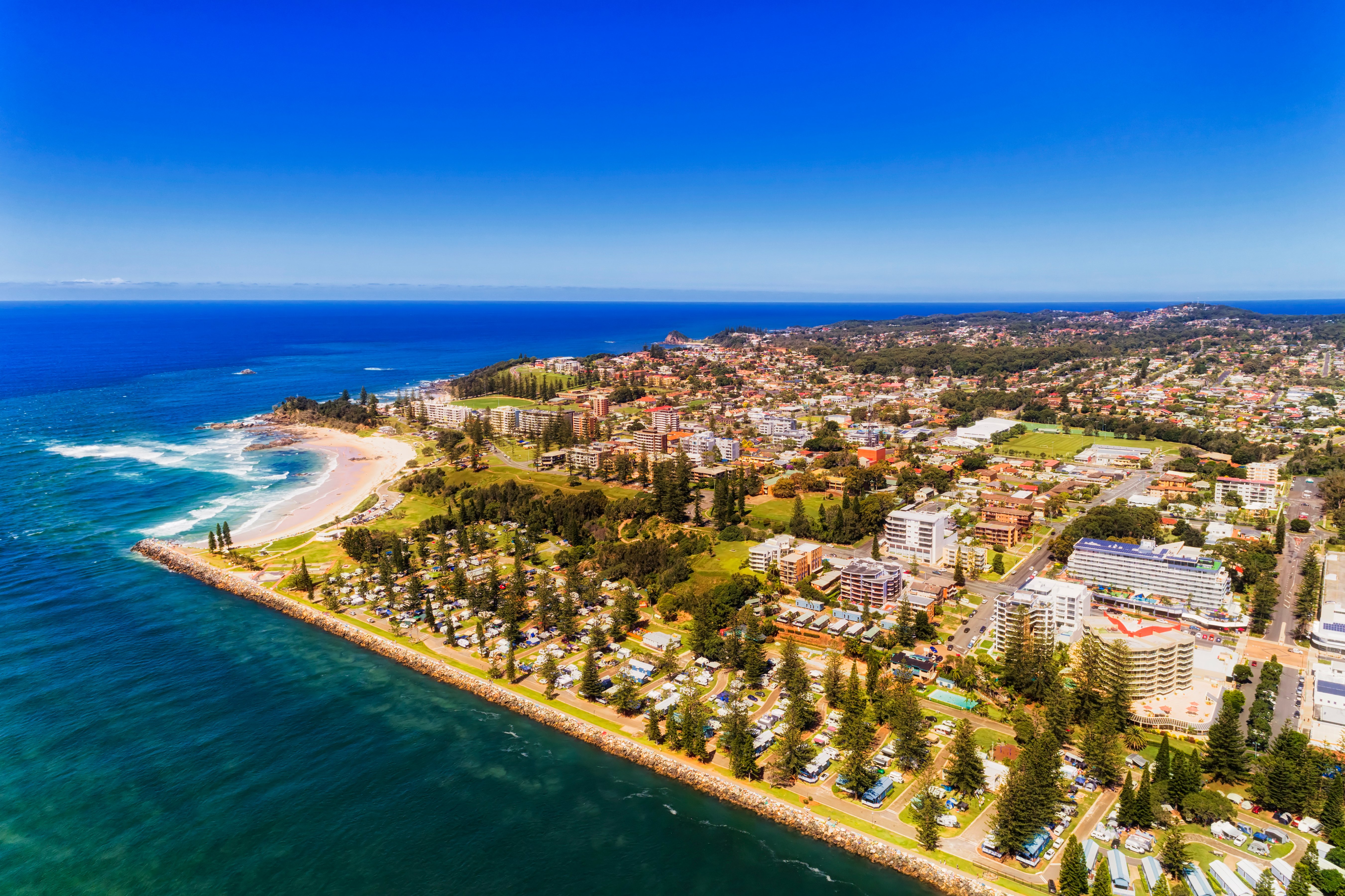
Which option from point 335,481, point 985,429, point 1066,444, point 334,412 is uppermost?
point 334,412

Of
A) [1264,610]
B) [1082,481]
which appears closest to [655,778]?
[1264,610]

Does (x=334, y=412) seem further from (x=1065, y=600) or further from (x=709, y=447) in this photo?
(x=1065, y=600)

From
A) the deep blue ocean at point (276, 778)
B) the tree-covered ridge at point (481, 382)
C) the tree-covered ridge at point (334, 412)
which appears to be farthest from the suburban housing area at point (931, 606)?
the tree-covered ridge at point (481, 382)

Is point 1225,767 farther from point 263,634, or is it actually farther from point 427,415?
point 427,415

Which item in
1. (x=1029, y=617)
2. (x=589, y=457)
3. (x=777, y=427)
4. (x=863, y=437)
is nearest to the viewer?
(x=1029, y=617)

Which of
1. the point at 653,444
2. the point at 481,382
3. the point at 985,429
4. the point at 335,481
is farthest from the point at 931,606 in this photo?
the point at 481,382

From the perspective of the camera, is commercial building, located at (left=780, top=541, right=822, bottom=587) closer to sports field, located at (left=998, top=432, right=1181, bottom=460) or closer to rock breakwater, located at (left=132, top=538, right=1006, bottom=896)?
rock breakwater, located at (left=132, top=538, right=1006, bottom=896)
